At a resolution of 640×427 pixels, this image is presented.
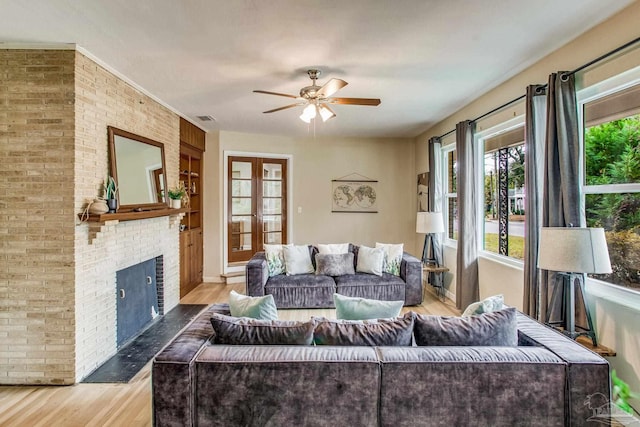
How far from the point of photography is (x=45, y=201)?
2811 mm

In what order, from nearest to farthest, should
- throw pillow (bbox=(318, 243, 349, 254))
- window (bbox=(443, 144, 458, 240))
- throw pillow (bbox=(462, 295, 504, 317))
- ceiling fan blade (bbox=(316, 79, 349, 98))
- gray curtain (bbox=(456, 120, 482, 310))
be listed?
throw pillow (bbox=(462, 295, 504, 317))
ceiling fan blade (bbox=(316, 79, 349, 98))
gray curtain (bbox=(456, 120, 482, 310))
throw pillow (bbox=(318, 243, 349, 254))
window (bbox=(443, 144, 458, 240))

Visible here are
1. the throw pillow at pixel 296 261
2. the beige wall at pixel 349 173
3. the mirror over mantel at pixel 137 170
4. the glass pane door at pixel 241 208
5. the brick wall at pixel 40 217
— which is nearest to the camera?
the brick wall at pixel 40 217

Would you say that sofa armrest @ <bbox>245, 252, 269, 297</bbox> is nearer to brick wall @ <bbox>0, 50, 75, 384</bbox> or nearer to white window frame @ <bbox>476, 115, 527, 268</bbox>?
brick wall @ <bbox>0, 50, 75, 384</bbox>

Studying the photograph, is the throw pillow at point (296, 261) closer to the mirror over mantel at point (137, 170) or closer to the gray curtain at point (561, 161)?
the mirror over mantel at point (137, 170)

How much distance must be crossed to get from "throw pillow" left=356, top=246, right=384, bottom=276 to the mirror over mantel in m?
2.74

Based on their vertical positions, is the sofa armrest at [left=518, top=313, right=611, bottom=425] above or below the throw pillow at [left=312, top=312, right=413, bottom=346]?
below

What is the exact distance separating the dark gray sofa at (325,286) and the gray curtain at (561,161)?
2.04 metres

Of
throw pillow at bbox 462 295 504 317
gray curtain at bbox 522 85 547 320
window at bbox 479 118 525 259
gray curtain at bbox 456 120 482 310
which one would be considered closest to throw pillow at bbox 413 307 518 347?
throw pillow at bbox 462 295 504 317

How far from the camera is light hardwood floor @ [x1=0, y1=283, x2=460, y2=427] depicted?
233cm

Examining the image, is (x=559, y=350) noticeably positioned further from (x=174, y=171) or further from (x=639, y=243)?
(x=174, y=171)

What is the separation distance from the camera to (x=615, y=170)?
8.27ft

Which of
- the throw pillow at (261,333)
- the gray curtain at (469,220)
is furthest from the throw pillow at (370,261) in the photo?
the throw pillow at (261,333)

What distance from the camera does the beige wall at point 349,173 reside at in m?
6.79

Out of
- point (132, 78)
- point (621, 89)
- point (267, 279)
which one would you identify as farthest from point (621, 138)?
point (132, 78)
